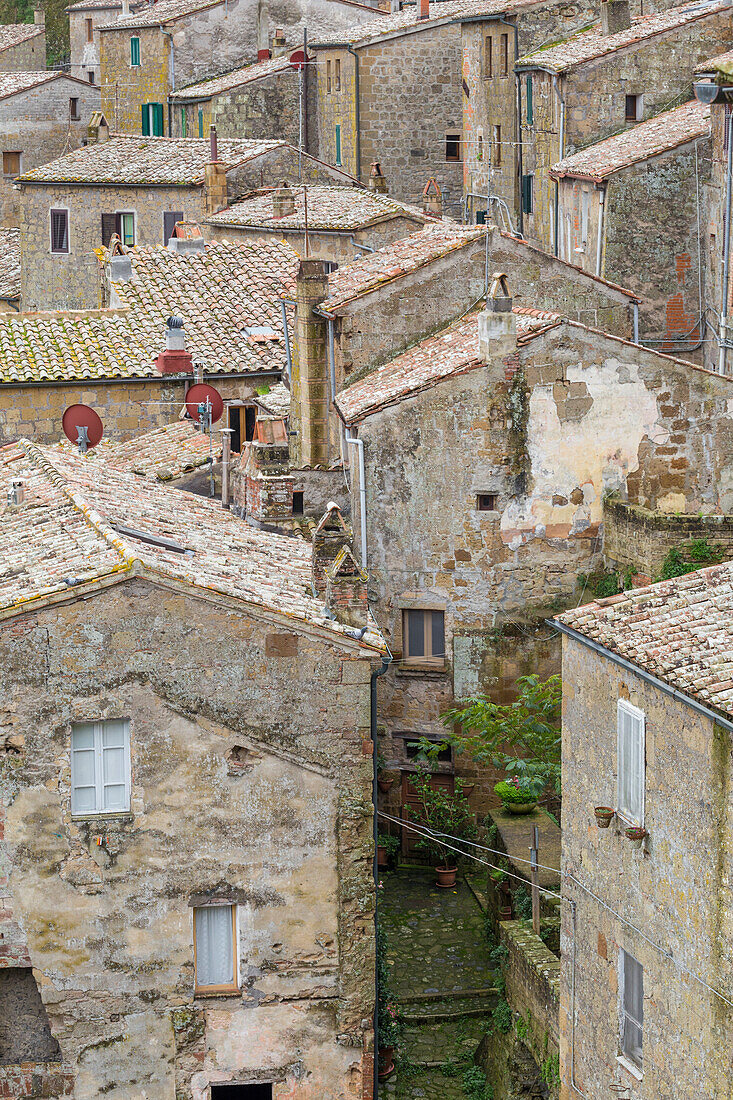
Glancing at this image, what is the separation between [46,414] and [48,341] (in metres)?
2.21

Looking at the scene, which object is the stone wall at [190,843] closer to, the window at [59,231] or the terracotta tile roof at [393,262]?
the terracotta tile roof at [393,262]

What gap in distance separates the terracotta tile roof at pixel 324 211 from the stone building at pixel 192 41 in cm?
1644

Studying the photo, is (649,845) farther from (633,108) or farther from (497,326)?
(633,108)

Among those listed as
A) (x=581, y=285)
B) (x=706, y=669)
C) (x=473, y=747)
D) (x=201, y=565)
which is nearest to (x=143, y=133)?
(x=581, y=285)

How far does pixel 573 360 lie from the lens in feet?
86.9

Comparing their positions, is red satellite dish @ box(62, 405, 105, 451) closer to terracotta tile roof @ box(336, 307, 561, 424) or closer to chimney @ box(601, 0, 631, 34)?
terracotta tile roof @ box(336, 307, 561, 424)

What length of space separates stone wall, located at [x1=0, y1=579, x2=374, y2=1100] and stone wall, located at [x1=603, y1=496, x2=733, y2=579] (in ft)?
26.1

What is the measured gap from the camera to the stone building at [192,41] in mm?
61719

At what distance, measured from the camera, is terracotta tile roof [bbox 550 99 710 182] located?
119ft

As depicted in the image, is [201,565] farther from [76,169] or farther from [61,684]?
[76,169]

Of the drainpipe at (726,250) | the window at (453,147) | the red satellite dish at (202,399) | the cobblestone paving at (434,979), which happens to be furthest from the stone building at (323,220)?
the cobblestone paving at (434,979)

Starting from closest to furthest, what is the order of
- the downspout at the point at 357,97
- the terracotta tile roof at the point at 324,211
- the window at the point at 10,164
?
the terracotta tile roof at the point at 324,211 < the downspout at the point at 357,97 < the window at the point at 10,164

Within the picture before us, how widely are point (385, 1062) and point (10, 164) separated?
48.4 meters

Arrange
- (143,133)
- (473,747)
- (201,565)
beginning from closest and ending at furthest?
1. (201,565)
2. (473,747)
3. (143,133)
